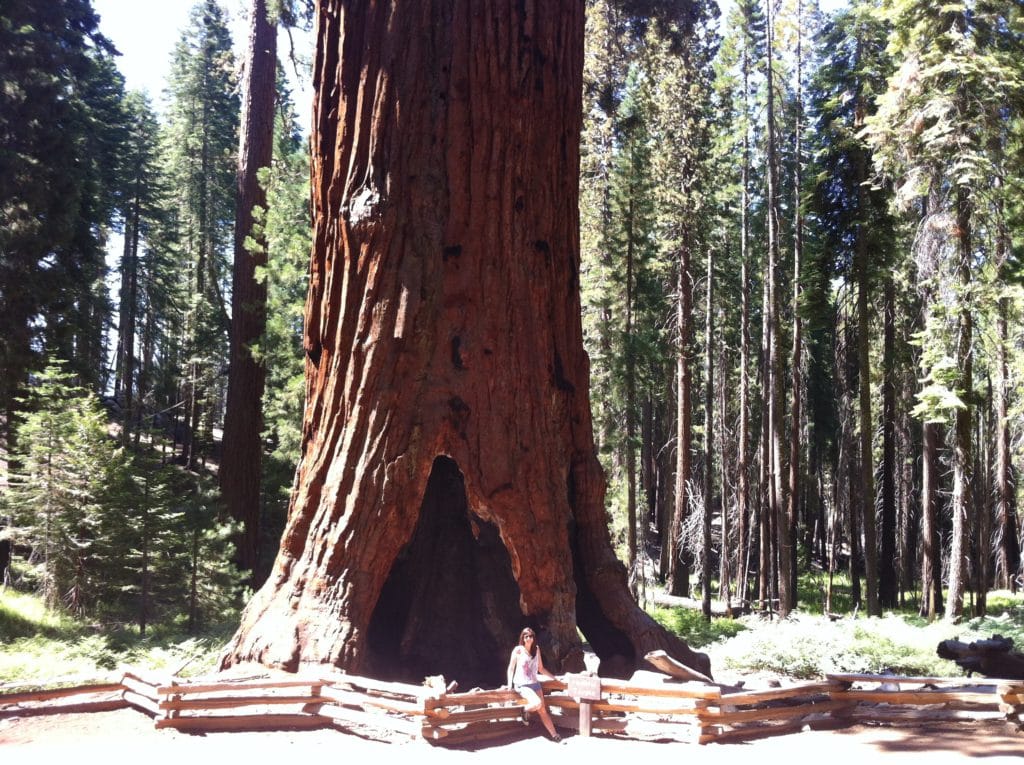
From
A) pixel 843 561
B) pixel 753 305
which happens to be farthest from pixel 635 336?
pixel 843 561

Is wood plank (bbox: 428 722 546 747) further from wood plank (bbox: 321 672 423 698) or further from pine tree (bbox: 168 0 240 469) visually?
pine tree (bbox: 168 0 240 469)

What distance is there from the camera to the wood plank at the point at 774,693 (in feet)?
22.4

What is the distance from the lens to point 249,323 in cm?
1554

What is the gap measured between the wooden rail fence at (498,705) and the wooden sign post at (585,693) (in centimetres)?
3

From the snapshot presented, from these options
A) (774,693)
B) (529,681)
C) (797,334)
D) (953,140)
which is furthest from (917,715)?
(797,334)

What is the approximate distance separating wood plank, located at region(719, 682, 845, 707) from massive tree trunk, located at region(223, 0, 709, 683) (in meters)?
1.23

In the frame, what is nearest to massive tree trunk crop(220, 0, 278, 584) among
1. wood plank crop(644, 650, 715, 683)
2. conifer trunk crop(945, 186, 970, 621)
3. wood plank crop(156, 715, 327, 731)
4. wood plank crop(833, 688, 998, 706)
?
wood plank crop(156, 715, 327, 731)

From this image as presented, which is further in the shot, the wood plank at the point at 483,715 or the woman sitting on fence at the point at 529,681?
the woman sitting on fence at the point at 529,681

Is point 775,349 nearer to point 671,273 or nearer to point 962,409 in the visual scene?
point 671,273

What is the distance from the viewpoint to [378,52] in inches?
315

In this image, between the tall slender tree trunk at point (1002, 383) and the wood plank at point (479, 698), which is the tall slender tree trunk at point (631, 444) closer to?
the tall slender tree trunk at point (1002, 383)

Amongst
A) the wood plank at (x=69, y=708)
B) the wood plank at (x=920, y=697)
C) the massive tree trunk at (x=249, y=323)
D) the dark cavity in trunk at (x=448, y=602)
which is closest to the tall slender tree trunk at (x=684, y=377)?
the massive tree trunk at (x=249, y=323)

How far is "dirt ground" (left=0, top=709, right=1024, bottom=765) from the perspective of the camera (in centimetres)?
586

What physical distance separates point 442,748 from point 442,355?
3492 millimetres
